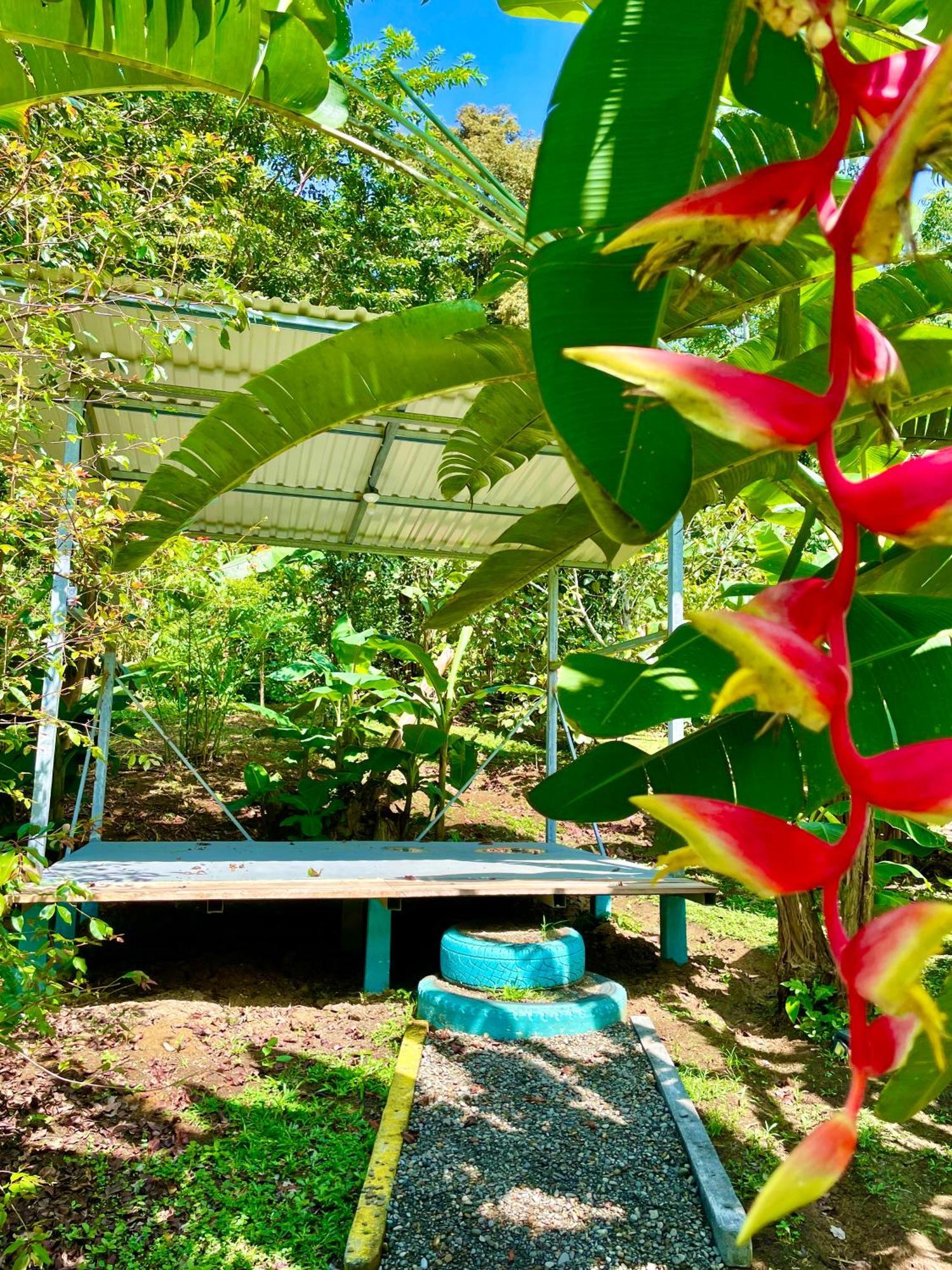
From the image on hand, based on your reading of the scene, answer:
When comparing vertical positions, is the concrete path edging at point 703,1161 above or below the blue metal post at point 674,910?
below

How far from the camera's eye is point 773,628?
0.25m

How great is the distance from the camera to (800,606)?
273mm

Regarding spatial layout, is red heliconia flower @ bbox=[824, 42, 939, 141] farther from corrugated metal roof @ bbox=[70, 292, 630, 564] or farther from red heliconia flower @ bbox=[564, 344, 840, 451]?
corrugated metal roof @ bbox=[70, 292, 630, 564]

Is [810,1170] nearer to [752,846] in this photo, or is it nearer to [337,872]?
[752,846]

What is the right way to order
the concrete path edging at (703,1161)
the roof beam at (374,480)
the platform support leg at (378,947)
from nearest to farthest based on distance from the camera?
the concrete path edging at (703,1161), the platform support leg at (378,947), the roof beam at (374,480)

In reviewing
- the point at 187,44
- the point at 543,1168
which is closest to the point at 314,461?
the point at 543,1168

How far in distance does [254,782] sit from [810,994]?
12.2 feet

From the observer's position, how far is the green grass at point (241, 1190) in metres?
2.48

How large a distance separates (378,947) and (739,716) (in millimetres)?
3776

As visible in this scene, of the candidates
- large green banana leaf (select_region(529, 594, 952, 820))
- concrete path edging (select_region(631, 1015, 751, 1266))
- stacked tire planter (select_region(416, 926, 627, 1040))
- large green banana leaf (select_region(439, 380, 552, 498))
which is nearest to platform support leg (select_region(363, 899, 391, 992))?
stacked tire planter (select_region(416, 926, 627, 1040))

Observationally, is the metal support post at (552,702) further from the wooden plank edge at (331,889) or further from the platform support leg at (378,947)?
the platform support leg at (378,947)

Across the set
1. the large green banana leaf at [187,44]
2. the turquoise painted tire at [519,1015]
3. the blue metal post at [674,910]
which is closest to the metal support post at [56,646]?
the large green banana leaf at [187,44]

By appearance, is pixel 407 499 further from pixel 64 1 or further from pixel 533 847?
pixel 64 1

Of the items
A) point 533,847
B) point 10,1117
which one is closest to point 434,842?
point 533,847
